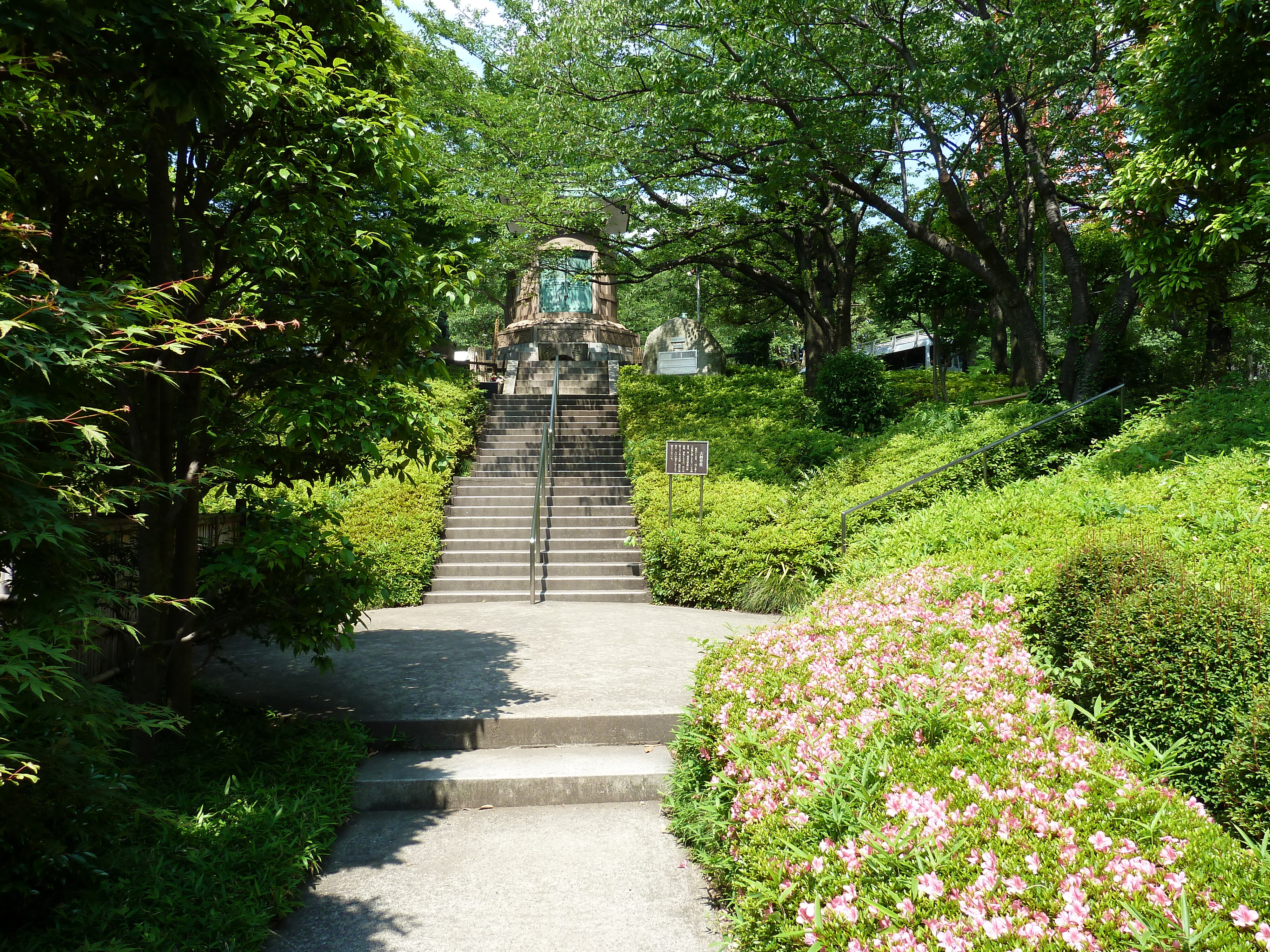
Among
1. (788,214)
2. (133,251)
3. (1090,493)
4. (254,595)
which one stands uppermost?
(788,214)

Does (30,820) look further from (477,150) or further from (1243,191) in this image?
(477,150)

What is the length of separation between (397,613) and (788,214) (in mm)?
10054

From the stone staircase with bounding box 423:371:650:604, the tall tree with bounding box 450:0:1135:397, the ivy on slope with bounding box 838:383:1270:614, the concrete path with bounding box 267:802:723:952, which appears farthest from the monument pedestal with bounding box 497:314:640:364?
the concrete path with bounding box 267:802:723:952

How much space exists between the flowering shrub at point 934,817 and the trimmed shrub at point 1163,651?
30 cm

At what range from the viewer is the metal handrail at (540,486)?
919 cm

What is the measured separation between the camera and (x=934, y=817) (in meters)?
2.67

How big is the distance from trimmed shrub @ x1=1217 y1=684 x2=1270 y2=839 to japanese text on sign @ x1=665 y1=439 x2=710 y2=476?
7.32 meters

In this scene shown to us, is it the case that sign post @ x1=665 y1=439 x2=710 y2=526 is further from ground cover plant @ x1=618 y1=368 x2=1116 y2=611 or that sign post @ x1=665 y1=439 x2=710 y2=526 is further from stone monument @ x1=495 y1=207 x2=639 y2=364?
stone monument @ x1=495 y1=207 x2=639 y2=364

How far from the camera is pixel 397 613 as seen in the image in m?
8.91

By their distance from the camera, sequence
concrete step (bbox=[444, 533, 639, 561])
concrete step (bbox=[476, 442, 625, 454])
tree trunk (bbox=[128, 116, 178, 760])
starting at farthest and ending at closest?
concrete step (bbox=[476, 442, 625, 454]) → concrete step (bbox=[444, 533, 639, 561]) → tree trunk (bbox=[128, 116, 178, 760])

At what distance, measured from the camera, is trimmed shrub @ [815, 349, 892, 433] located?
1320cm

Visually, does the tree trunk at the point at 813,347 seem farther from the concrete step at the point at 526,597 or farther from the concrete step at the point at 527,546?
the concrete step at the point at 526,597

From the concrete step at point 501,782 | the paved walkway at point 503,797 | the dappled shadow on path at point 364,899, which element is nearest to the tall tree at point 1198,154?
the paved walkway at point 503,797

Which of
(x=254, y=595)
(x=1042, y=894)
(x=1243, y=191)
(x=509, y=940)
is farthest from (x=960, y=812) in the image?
(x=1243, y=191)
